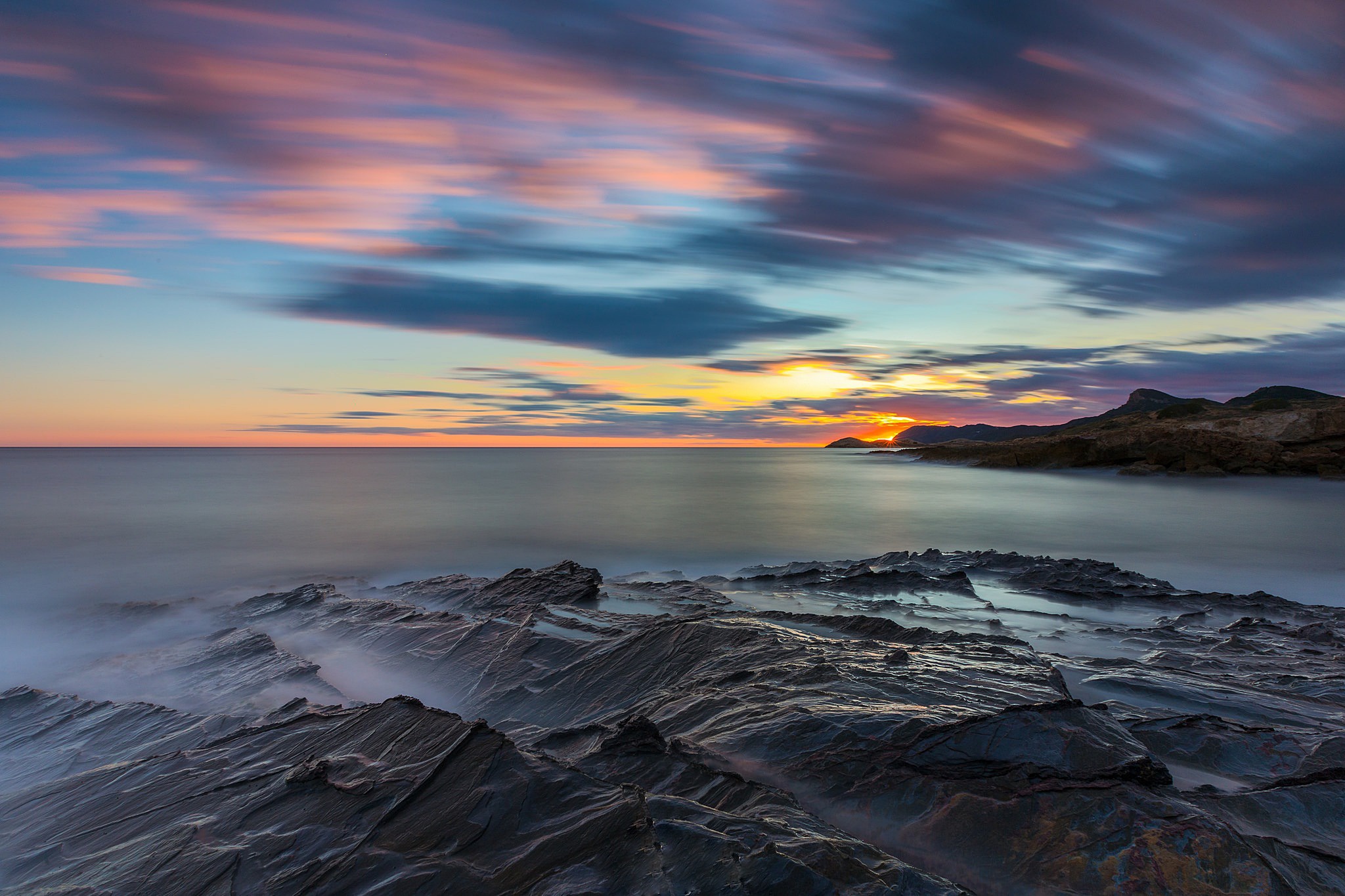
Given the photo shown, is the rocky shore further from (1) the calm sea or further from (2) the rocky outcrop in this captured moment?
(2) the rocky outcrop

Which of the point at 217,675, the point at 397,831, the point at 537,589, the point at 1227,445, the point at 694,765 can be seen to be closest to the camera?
the point at 397,831

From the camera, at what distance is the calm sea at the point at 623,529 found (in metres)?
12.9

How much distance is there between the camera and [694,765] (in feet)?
11.3

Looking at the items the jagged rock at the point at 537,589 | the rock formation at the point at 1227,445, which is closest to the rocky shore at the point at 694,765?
the jagged rock at the point at 537,589

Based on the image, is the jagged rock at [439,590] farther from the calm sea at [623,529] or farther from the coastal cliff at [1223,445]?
the coastal cliff at [1223,445]

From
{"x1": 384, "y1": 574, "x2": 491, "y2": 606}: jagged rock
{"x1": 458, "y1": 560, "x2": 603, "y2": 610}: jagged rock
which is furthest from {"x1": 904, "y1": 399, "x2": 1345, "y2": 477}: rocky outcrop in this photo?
{"x1": 384, "y1": 574, "x2": 491, "y2": 606}: jagged rock

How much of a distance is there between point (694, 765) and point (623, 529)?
16.0 metres

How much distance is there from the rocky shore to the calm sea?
6.65 m

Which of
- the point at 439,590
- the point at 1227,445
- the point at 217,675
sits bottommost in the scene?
the point at 217,675

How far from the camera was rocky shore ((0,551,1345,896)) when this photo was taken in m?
2.64

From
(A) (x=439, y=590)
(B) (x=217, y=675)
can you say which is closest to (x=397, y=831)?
(B) (x=217, y=675)

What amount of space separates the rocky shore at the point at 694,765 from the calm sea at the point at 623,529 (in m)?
6.65

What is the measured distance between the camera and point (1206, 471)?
122 ft

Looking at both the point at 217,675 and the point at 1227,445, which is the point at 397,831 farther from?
the point at 1227,445
